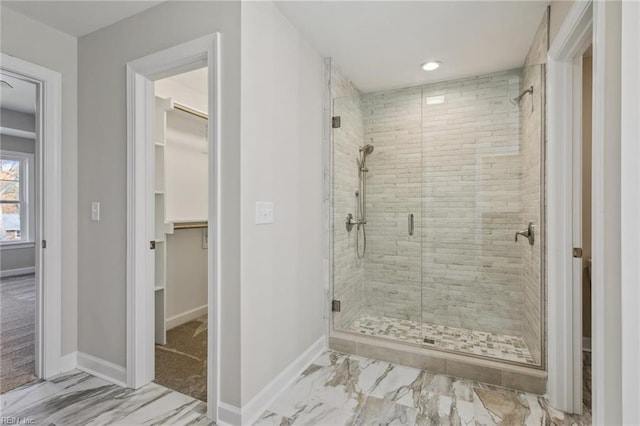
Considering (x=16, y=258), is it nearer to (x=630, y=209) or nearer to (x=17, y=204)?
(x=17, y=204)

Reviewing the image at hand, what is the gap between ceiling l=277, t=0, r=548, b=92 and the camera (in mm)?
1946

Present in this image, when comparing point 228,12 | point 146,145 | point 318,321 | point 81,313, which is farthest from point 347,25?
point 81,313

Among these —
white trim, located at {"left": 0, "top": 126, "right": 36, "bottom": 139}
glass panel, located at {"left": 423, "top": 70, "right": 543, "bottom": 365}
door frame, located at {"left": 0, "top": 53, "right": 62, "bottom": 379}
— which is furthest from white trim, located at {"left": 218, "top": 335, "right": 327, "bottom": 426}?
white trim, located at {"left": 0, "top": 126, "right": 36, "bottom": 139}

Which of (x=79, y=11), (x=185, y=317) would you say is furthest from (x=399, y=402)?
(x=79, y=11)

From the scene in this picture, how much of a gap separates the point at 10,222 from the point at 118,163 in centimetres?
518

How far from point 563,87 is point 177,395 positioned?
9.57 ft

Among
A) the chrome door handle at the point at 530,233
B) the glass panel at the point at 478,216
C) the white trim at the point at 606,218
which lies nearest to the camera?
the white trim at the point at 606,218

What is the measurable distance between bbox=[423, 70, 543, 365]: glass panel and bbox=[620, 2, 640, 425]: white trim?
50.5 inches

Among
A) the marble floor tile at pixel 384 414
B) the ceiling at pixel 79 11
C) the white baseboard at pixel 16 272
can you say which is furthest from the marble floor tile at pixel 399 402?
the white baseboard at pixel 16 272

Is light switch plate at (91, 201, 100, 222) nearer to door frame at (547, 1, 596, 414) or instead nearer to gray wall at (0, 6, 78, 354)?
gray wall at (0, 6, 78, 354)

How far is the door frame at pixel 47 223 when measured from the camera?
7.01 ft

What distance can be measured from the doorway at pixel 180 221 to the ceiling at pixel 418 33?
1.07m

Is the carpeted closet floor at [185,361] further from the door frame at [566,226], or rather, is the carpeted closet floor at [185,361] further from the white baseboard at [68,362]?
the door frame at [566,226]

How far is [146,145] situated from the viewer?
2059 millimetres
